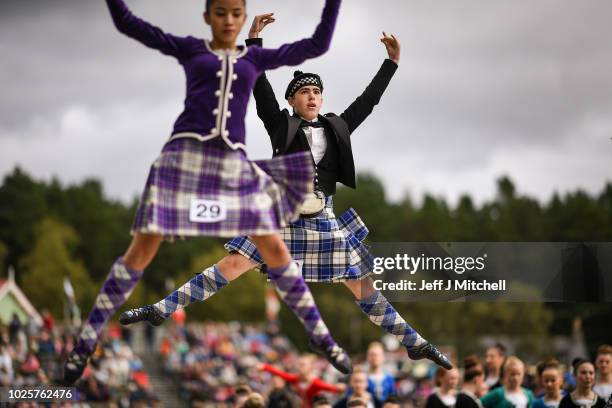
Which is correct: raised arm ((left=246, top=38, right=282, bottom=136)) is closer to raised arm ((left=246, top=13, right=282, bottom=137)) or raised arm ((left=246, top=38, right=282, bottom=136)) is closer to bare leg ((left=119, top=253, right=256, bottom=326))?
raised arm ((left=246, top=13, right=282, bottom=137))

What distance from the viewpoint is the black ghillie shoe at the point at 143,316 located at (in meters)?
6.93

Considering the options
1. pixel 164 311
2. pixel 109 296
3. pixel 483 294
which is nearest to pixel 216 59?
pixel 109 296

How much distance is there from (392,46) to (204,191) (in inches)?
93.3

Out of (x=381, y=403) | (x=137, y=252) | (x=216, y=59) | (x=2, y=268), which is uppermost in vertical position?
(x=2, y=268)

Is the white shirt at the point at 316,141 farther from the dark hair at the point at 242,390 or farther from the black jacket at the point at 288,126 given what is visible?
the dark hair at the point at 242,390

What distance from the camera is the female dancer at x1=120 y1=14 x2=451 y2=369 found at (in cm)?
691

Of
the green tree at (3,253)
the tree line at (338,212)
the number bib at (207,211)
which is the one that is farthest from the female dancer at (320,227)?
the green tree at (3,253)

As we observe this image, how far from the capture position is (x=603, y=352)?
943 centimetres

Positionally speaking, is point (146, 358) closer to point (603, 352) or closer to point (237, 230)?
point (603, 352)

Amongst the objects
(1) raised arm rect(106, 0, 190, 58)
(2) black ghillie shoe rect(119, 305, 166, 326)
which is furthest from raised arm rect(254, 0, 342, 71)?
(2) black ghillie shoe rect(119, 305, 166, 326)

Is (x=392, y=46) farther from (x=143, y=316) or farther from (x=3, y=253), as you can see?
(x=3, y=253)

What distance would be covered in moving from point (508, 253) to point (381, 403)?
378 centimetres

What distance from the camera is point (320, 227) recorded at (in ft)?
22.8

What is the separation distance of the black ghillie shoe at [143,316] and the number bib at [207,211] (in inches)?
66.2
